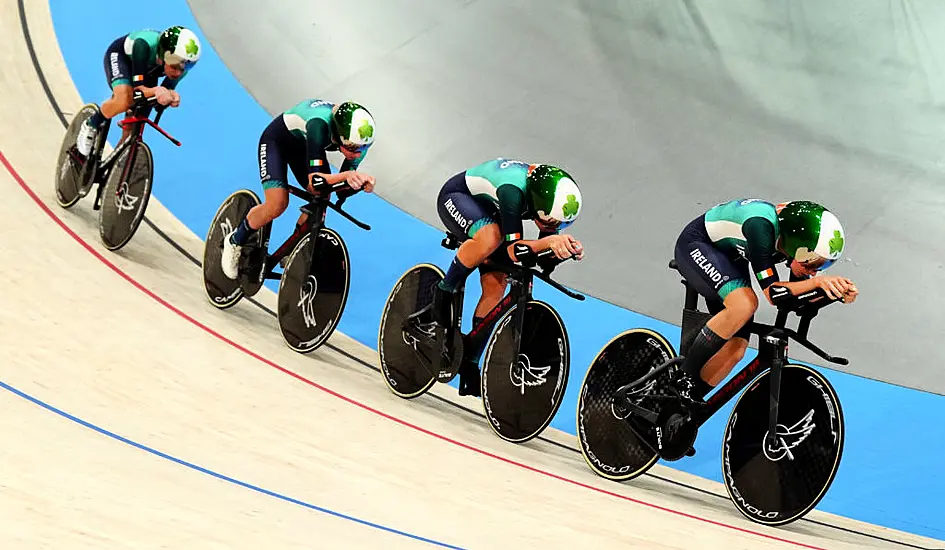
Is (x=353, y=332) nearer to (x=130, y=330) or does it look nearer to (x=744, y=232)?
(x=130, y=330)

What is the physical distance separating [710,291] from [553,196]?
66 cm

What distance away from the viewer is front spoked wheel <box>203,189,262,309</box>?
5.17 meters

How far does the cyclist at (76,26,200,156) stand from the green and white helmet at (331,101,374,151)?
4.36 ft

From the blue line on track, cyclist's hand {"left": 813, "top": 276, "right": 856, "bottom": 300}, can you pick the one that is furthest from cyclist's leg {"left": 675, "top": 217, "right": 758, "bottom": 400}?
the blue line on track

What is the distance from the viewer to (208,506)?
9.23 feet

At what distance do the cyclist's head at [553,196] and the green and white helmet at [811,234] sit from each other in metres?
0.80

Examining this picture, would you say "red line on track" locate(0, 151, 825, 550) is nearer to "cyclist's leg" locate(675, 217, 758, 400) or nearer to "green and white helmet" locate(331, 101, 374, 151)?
"cyclist's leg" locate(675, 217, 758, 400)

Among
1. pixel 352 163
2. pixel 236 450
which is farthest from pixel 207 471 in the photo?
pixel 352 163

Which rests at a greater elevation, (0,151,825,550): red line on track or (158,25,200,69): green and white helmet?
(158,25,200,69): green and white helmet

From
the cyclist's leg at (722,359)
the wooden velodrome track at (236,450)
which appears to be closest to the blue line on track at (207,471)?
the wooden velodrome track at (236,450)

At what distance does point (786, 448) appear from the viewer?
3607 mm

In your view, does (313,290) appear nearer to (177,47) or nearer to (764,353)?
(177,47)

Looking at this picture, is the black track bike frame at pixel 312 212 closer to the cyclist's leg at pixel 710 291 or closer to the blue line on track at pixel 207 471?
the cyclist's leg at pixel 710 291

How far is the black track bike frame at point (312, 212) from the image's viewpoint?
4582mm
